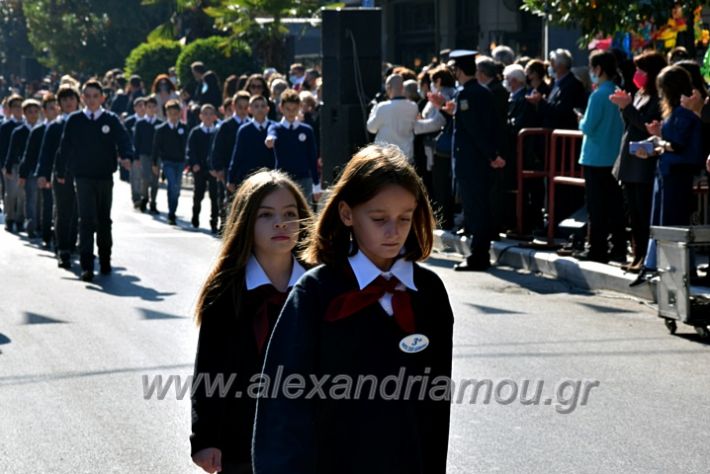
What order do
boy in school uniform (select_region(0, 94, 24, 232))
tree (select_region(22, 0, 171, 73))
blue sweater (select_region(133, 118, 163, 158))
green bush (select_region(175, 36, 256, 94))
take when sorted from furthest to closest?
tree (select_region(22, 0, 171, 73))
green bush (select_region(175, 36, 256, 94))
blue sweater (select_region(133, 118, 163, 158))
boy in school uniform (select_region(0, 94, 24, 232))

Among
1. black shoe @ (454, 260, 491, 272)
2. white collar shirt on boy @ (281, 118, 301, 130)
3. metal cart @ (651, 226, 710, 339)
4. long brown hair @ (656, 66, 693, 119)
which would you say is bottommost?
black shoe @ (454, 260, 491, 272)

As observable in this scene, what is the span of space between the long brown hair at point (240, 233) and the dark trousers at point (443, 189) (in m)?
11.9

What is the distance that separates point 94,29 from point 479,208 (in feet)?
130

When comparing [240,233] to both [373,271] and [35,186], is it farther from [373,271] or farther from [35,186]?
[35,186]

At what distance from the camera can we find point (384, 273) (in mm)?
3934

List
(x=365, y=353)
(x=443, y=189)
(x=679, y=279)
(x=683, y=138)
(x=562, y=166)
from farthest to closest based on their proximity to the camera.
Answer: (x=443, y=189) → (x=562, y=166) → (x=683, y=138) → (x=679, y=279) → (x=365, y=353)

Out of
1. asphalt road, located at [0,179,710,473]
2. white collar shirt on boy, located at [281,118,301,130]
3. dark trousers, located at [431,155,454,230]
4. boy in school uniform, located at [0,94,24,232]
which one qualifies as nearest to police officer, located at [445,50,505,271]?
asphalt road, located at [0,179,710,473]

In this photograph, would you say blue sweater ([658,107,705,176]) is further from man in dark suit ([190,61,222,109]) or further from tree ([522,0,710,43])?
man in dark suit ([190,61,222,109])

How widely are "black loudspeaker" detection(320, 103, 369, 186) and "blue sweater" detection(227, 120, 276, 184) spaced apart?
4141mm

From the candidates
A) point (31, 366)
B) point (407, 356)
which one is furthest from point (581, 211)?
point (407, 356)

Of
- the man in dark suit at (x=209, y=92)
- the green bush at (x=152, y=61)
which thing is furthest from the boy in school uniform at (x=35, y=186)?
the green bush at (x=152, y=61)

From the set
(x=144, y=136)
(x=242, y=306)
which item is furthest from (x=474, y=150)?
(x=242, y=306)

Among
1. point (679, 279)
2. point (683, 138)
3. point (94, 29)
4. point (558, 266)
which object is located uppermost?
point (94, 29)

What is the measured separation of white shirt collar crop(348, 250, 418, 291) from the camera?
3896mm
